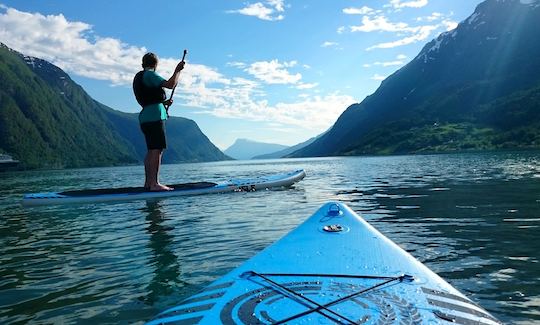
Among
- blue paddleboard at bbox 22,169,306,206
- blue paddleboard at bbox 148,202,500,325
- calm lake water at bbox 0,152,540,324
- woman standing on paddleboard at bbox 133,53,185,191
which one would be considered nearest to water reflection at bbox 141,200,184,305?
calm lake water at bbox 0,152,540,324

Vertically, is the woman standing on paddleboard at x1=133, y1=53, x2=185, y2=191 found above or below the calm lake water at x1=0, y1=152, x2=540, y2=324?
above

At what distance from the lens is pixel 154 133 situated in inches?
586

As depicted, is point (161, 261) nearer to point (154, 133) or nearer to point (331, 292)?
point (331, 292)

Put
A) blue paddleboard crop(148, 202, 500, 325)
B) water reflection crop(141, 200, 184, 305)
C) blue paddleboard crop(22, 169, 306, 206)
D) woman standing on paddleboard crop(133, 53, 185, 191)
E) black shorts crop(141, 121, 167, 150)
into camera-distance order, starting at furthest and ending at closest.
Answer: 1. blue paddleboard crop(22, 169, 306, 206)
2. black shorts crop(141, 121, 167, 150)
3. woman standing on paddleboard crop(133, 53, 185, 191)
4. water reflection crop(141, 200, 184, 305)
5. blue paddleboard crop(148, 202, 500, 325)

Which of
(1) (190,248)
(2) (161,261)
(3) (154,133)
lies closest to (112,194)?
(3) (154,133)

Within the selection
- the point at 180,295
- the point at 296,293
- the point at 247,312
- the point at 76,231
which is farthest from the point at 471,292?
the point at 76,231

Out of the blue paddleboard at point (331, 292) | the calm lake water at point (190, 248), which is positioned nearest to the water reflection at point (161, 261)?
the calm lake water at point (190, 248)

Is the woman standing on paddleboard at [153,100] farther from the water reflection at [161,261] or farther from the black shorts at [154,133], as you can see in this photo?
the water reflection at [161,261]

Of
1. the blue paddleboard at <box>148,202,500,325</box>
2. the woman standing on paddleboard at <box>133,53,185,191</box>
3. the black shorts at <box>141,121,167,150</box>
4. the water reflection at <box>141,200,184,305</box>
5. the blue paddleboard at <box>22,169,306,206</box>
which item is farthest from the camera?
the blue paddleboard at <box>22,169,306,206</box>

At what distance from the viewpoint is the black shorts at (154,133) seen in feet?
48.7

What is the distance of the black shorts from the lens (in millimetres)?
14836

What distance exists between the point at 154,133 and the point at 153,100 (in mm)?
1207

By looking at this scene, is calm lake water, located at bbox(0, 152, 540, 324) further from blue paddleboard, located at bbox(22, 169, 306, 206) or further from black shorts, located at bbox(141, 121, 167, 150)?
black shorts, located at bbox(141, 121, 167, 150)

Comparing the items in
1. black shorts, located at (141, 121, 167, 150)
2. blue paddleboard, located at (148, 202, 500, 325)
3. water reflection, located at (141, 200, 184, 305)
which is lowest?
water reflection, located at (141, 200, 184, 305)
